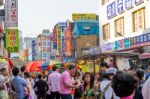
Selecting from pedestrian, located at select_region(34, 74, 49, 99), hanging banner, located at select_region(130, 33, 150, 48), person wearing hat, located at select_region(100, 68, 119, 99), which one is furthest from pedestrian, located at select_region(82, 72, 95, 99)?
hanging banner, located at select_region(130, 33, 150, 48)

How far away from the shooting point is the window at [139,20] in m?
29.9

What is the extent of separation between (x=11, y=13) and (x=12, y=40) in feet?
6.53

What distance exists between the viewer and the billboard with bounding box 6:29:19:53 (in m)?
33.6

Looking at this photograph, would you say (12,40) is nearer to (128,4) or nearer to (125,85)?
(128,4)

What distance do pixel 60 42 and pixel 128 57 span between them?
4551cm

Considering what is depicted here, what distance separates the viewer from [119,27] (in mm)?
34844

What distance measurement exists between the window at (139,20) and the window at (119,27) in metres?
2.44

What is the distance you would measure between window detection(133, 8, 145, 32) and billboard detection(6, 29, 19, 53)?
343 inches

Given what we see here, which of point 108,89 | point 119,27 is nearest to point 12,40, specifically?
point 119,27

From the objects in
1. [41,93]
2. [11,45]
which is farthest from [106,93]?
[11,45]

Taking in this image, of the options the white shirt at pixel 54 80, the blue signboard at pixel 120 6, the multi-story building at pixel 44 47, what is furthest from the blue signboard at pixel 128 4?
the multi-story building at pixel 44 47

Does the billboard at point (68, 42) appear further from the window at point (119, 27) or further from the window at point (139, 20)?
the window at point (139, 20)

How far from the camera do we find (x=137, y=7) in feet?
99.9

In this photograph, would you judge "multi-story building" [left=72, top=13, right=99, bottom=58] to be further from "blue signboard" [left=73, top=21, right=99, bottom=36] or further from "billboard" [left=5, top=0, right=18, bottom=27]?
"billboard" [left=5, top=0, right=18, bottom=27]
